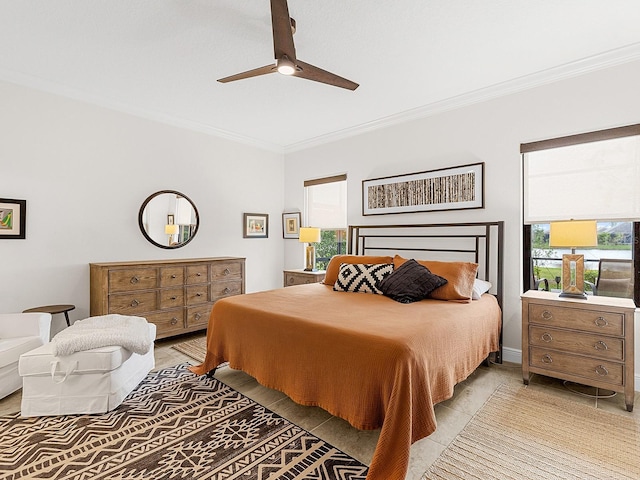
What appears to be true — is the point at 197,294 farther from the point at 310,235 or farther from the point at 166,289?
the point at 310,235

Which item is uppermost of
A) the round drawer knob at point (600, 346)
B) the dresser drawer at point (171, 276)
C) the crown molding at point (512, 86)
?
the crown molding at point (512, 86)

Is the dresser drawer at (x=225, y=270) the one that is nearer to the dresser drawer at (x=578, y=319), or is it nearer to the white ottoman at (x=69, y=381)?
Answer: the white ottoman at (x=69, y=381)

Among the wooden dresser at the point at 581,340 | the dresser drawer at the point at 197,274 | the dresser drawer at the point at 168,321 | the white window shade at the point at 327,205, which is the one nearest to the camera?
the wooden dresser at the point at 581,340

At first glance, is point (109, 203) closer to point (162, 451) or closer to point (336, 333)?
point (162, 451)

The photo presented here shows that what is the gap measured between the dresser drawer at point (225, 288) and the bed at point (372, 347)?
1350 millimetres

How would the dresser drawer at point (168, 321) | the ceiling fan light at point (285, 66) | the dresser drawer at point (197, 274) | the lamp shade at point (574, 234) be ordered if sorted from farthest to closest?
1. the dresser drawer at point (197, 274)
2. the dresser drawer at point (168, 321)
3. the lamp shade at point (574, 234)
4. the ceiling fan light at point (285, 66)

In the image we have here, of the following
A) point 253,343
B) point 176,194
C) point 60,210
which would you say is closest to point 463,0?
point 253,343

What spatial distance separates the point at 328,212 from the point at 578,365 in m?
3.45

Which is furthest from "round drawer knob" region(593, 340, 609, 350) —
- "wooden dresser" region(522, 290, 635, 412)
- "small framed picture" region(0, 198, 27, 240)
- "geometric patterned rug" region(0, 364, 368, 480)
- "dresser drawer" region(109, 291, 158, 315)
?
"small framed picture" region(0, 198, 27, 240)

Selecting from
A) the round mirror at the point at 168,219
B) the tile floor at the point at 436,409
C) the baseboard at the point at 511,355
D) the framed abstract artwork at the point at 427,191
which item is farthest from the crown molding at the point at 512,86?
the tile floor at the point at 436,409

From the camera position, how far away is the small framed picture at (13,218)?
10.0ft

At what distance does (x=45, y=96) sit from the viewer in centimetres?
330

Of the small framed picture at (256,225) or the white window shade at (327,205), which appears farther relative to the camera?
the small framed picture at (256,225)

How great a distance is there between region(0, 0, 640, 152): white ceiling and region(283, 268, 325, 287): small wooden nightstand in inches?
84.7
